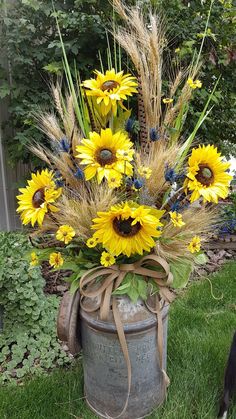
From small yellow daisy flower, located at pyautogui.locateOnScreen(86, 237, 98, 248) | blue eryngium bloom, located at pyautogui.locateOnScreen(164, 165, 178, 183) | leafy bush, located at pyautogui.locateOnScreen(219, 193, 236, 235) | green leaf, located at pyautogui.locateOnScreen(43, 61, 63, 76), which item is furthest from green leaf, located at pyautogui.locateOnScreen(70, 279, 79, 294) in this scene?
leafy bush, located at pyautogui.locateOnScreen(219, 193, 236, 235)

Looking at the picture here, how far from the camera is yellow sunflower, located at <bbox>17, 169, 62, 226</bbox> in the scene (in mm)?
1614

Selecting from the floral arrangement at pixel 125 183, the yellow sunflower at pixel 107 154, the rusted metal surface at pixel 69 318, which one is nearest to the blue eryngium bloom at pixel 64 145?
the floral arrangement at pixel 125 183

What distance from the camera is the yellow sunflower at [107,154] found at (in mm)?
1536

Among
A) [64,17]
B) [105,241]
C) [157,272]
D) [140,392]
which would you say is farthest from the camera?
[64,17]

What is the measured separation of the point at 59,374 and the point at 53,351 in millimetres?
186

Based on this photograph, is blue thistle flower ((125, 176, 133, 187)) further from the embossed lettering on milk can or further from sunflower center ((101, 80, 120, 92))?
the embossed lettering on milk can

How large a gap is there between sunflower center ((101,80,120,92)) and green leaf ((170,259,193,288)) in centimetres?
78

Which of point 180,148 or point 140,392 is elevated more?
point 180,148

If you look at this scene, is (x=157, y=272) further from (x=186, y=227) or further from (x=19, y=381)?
(x=19, y=381)

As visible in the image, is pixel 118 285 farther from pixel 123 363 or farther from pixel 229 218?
pixel 229 218

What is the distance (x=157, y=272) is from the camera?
1718mm

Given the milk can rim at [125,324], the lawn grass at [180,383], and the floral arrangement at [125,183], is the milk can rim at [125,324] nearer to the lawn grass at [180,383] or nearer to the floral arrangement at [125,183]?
the floral arrangement at [125,183]

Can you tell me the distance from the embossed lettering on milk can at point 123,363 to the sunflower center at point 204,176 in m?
0.57

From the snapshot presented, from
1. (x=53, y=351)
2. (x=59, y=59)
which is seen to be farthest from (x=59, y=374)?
(x=59, y=59)
